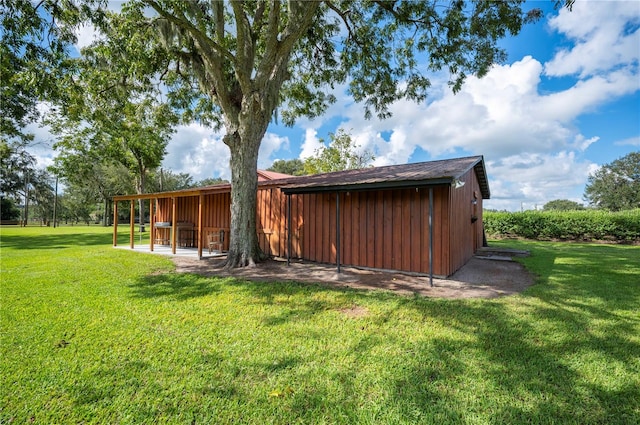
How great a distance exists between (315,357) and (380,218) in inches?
185

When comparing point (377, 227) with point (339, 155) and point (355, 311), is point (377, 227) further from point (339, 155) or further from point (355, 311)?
point (339, 155)

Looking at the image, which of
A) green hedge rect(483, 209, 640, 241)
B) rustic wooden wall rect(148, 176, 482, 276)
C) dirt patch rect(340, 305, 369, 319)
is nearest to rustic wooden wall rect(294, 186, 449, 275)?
rustic wooden wall rect(148, 176, 482, 276)

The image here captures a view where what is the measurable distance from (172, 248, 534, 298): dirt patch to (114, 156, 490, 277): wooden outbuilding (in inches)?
13.0

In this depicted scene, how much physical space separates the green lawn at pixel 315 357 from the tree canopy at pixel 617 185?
1913 inches

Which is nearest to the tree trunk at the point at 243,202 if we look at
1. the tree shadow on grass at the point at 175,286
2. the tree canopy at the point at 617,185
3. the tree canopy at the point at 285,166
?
the tree shadow on grass at the point at 175,286

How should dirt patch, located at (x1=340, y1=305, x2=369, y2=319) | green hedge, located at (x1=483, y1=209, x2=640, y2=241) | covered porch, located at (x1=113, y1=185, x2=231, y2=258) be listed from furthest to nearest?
green hedge, located at (x1=483, y1=209, x2=640, y2=241) < covered porch, located at (x1=113, y1=185, x2=231, y2=258) < dirt patch, located at (x1=340, y1=305, x2=369, y2=319)

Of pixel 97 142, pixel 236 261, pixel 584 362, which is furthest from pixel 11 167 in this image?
pixel 584 362

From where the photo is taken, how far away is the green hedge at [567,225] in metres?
14.7

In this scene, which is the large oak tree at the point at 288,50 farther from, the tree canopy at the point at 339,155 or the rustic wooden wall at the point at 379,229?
the tree canopy at the point at 339,155

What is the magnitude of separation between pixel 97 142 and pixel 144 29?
668 inches

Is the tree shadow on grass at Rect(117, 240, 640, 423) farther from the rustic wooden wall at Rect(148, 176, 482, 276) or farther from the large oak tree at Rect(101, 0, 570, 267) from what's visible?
the large oak tree at Rect(101, 0, 570, 267)

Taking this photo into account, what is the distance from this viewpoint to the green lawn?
2111 millimetres

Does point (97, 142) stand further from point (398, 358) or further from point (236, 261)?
point (398, 358)

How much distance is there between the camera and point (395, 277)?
6.31 meters
